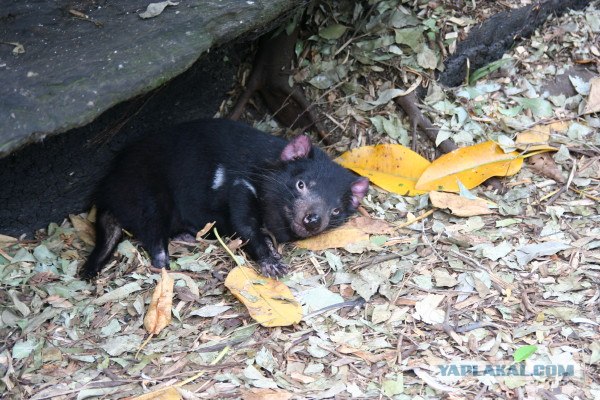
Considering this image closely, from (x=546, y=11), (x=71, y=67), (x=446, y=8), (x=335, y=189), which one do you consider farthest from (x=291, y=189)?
(x=546, y=11)

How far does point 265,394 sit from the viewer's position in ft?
10.4

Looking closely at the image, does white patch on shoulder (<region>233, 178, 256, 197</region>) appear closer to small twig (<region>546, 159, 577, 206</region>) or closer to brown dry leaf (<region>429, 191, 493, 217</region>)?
brown dry leaf (<region>429, 191, 493, 217</region>)

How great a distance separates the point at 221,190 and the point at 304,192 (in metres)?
0.53

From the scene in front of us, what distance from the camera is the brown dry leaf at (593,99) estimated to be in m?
5.00

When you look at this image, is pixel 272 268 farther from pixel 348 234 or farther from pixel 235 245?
pixel 348 234

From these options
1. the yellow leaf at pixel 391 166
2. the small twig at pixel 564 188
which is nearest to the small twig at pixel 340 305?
the yellow leaf at pixel 391 166

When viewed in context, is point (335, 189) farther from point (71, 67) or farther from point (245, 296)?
point (71, 67)

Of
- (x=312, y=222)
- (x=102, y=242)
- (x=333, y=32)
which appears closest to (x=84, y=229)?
(x=102, y=242)

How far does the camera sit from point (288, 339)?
3.57 metres

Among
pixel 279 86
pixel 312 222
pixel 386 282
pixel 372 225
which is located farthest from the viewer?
pixel 279 86

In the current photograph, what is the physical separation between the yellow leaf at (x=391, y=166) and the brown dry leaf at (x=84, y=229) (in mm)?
1625

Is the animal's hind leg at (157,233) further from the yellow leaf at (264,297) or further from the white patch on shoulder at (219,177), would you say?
the yellow leaf at (264,297)

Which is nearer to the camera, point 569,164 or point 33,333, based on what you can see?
point 33,333

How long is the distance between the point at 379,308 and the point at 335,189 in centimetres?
88
